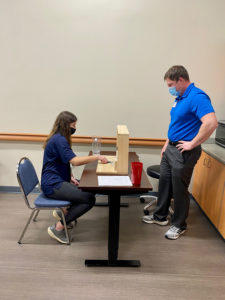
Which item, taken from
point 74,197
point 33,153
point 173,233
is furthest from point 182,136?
point 33,153

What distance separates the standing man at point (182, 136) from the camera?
2.04 metres

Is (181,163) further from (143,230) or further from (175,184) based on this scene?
(143,230)

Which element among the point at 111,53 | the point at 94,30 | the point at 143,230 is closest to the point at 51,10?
the point at 94,30

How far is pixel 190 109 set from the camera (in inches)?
82.8

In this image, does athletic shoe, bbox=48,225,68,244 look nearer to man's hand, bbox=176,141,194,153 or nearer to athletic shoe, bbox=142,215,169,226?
athletic shoe, bbox=142,215,169,226

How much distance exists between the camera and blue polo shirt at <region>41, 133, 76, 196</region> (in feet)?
6.82

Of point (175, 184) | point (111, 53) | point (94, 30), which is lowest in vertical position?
point (175, 184)

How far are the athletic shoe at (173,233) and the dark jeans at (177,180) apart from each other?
0.04 m

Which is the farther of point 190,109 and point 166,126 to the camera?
point 166,126

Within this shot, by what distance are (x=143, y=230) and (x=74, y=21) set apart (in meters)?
2.36

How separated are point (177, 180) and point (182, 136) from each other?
0.40 metres

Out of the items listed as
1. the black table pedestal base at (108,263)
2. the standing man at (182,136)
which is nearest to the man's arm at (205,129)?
the standing man at (182,136)

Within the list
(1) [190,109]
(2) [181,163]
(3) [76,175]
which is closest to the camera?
(1) [190,109]

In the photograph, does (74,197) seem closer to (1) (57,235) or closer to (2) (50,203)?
(2) (50,203)
